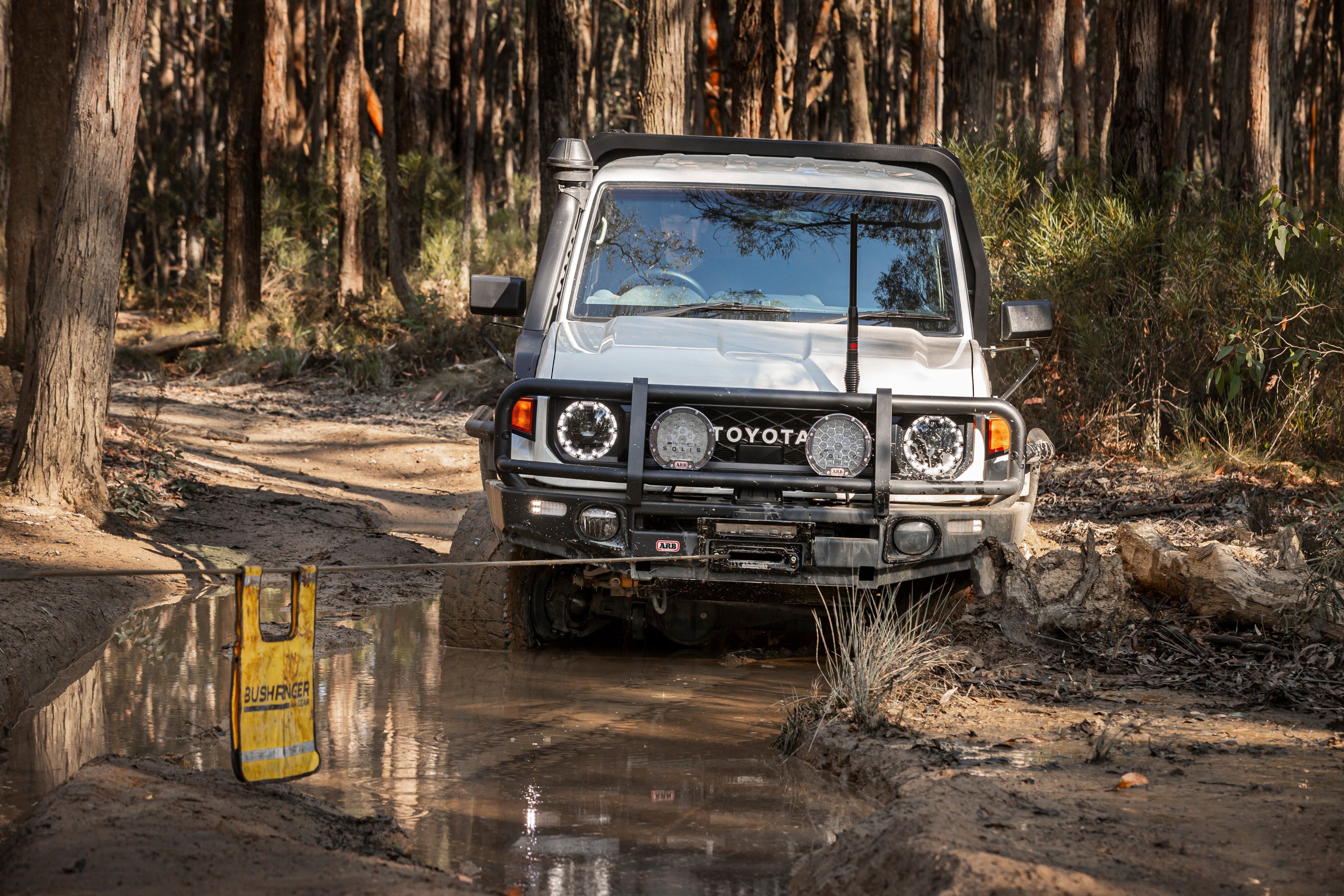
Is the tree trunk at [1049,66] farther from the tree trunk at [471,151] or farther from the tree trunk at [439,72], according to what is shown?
the tree trunk at [439,72]

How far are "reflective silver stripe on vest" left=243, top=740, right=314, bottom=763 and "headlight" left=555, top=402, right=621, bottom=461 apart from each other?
5.47 feet

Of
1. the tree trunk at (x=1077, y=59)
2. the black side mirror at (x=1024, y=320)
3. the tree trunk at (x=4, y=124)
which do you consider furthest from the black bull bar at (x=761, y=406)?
the tree trunk at (x=1077, y=59)

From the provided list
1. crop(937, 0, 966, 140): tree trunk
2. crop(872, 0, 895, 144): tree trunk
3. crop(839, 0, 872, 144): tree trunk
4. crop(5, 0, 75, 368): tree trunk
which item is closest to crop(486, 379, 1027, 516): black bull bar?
crop(5, 0, 75, 368): tree trunk

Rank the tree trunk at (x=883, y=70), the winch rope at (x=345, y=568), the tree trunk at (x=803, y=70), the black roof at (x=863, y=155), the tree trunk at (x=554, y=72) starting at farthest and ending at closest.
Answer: the tree trunk at (x=883, y=70), the tree trunk at (x=803, y=70), the tree trunk at (x=554, y=72), the black roof at (x=863, y=155), the winch rope at (x=345, y=568)

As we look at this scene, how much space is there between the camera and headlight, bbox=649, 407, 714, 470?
15.9 feet

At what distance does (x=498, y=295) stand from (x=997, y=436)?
2236 millimetres

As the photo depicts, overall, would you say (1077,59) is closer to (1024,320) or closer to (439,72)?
(439,72)

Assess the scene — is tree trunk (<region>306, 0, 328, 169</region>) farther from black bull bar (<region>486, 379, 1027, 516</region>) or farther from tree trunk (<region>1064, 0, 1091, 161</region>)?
black bull bar (<region>486, 379, 1027, 516</region>)

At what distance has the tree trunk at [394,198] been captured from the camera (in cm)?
1970

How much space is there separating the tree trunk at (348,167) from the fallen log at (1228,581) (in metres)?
Answer: 17.4

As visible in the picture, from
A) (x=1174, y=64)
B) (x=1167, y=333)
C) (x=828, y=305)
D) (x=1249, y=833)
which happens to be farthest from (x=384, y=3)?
(x=1249, y=833)

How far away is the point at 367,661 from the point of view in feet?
18.5

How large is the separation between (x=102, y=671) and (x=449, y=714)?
1.64 meters

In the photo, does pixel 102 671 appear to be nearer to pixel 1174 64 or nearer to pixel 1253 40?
pixel 1253 40
